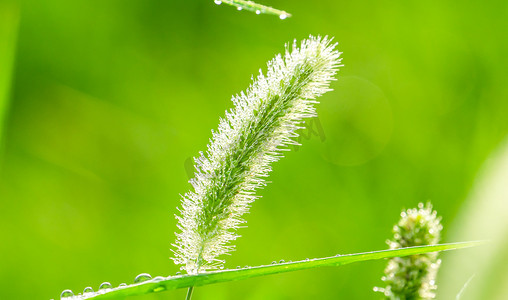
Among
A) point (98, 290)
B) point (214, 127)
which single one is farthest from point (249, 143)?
point (214, 127)

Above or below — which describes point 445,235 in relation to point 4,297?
above

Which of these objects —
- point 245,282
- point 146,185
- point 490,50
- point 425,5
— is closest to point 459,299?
point 245,282

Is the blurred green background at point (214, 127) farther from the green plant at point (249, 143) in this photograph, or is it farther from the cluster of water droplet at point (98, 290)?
the cluster of water droplet at point (98, 290)

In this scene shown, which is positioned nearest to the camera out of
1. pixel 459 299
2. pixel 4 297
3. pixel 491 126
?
pixel 459 299

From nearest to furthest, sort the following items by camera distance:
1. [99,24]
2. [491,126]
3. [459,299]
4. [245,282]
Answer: [459,299], [245,282], [491,126], [99,24]

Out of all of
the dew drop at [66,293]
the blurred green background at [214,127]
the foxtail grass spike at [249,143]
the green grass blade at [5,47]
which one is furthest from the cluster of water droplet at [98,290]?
the blurred green background at [214,127]

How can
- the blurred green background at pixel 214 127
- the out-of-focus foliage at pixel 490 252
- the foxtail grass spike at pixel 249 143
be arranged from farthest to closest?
1. the blurred green background at pixel 214 127
2. the foxtail grass spike at pixel 249 143
3. the out-of-focus foliage at pixel 490 252

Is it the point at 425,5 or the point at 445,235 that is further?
the point at 425,5

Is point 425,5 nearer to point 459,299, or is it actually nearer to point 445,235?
point 445,235
